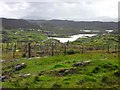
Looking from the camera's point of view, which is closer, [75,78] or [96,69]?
[75,78]

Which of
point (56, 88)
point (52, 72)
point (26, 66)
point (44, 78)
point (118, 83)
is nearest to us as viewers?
point (56, 88)

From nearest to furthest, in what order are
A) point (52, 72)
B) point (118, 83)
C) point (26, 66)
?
point (118, 83), point (52, 72), point (26, 66)

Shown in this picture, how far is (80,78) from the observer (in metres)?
45.2

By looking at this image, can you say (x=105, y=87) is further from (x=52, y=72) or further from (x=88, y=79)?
(x=52, y=72)

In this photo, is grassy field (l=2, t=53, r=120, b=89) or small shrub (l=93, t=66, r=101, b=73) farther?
small shrub (l=93, t=66, r=101, b=73)

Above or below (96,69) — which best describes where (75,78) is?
below

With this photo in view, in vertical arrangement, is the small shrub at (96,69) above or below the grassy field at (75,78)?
above

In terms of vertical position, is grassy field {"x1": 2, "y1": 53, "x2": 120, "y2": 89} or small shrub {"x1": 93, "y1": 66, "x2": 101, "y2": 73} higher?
small shrub {"x1": 93, "y1": 66, "x2": 101, "y2": 73}

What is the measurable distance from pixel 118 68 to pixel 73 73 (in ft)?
23.5

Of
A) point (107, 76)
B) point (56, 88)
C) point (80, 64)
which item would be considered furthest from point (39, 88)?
point (80, 64)

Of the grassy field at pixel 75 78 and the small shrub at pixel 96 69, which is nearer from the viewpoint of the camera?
the grassy field at pixel 75 78

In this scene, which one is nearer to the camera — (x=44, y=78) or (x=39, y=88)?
(x=39, y=88)

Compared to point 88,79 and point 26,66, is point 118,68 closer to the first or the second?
point 88,79

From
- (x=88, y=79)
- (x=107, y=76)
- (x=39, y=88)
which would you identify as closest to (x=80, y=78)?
(x=88, y=79)
